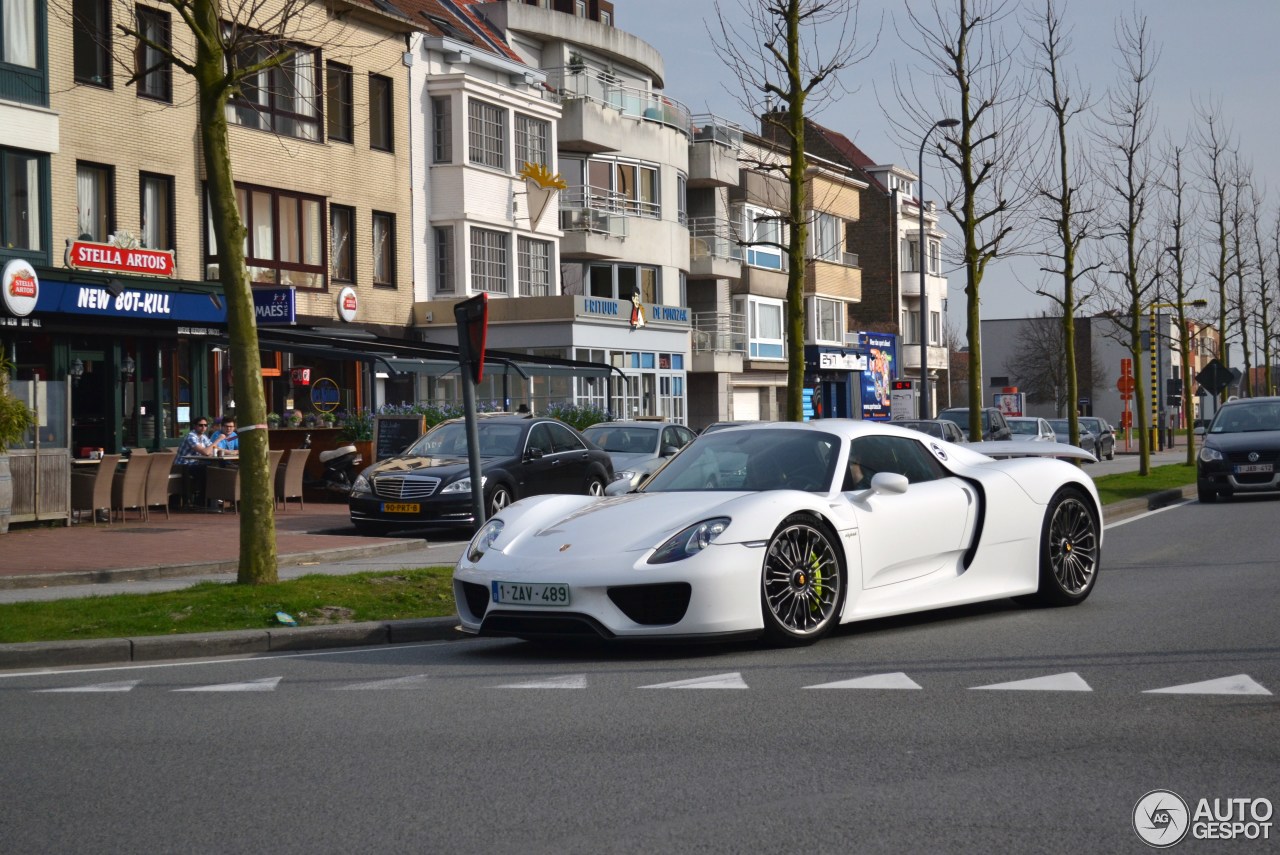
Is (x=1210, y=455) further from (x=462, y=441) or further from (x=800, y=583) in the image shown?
(x=800, y=583)

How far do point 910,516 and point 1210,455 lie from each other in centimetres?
1693

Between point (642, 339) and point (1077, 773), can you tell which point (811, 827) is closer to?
point (1077, 773)

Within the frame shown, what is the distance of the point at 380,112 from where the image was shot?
37.9m

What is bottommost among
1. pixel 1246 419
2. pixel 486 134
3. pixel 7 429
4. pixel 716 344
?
pixel 1246 419

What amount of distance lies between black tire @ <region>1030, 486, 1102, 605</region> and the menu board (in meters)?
16.3

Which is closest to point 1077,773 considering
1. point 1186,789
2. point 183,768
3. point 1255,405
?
point 1186,789

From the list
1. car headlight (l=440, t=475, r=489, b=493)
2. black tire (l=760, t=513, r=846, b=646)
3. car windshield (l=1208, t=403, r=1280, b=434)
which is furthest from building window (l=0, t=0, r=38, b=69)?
black tire (l=760, t=513, r=846, b=646)

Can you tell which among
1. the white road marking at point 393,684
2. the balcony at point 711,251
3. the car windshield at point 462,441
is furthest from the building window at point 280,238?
the white road marking at point 393,684

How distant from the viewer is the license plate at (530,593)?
28.5 feet

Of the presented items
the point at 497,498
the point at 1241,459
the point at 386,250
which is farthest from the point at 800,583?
the point at 386,250

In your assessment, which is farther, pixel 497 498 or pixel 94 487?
pixel 94 487

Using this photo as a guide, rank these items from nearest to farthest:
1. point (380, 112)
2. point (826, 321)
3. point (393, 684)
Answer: point (393, 684)
point (380, 112)
point (826, 321)

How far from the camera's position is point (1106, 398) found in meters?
108

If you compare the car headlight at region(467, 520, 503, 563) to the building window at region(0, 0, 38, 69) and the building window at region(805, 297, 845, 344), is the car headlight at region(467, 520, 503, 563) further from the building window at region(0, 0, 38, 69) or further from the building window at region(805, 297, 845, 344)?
the building window at region(805, 297, 845, 344)
